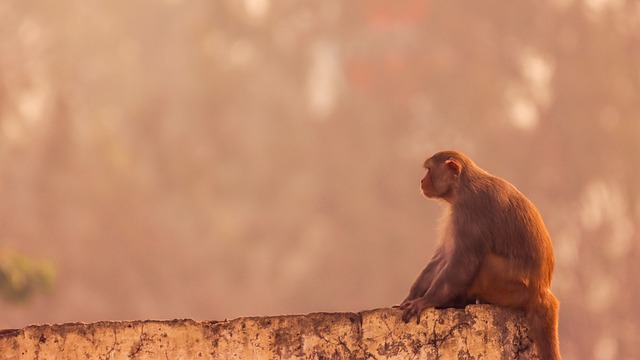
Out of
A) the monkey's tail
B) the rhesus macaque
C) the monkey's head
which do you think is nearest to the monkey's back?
the rhesus macaque

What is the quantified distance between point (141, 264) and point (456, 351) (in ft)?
70.6

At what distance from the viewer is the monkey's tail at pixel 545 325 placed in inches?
152

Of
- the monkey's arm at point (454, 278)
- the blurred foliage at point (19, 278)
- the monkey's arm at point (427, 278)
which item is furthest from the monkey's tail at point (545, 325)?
the blurred foliage at point (19, 278)

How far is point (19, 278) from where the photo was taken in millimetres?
15422

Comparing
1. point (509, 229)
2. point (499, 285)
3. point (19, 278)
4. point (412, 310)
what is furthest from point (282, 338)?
→ point (19, 278)

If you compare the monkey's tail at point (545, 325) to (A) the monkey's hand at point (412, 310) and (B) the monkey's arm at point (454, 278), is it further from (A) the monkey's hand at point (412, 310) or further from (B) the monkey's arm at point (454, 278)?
(A) the monkey's hand at point (412, 310)

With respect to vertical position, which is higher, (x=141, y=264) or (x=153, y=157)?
(x=153, y=157)

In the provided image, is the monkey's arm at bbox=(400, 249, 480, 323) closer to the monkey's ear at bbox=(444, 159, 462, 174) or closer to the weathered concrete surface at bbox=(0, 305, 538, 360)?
the weathered concrete surface at bbox=(0, 305, 538, 360)

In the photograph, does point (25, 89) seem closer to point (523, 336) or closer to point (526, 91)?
point (526, 91)

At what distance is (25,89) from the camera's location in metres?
25.0

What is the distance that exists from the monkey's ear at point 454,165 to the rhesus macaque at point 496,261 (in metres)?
0.09

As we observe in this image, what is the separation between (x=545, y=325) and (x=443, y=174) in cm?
93

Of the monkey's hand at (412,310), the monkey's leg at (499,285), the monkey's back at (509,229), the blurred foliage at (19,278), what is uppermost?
the blurred foliage at (19,278)

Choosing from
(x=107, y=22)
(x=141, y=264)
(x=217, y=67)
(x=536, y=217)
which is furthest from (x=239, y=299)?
(x=536, y=217)
